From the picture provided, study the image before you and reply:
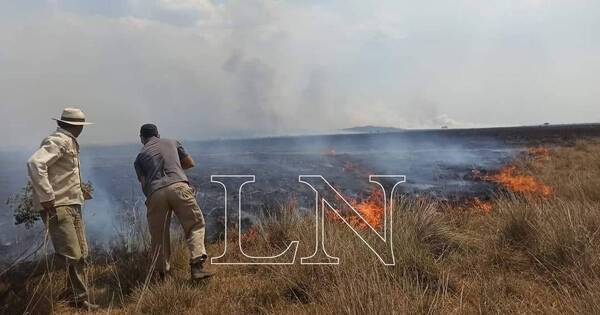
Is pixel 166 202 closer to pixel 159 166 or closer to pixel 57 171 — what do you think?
pixel 159 166

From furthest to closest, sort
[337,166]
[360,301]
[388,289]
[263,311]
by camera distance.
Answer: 1. [337,166]
2. [263,311]
3. [388,289]
4. [360,301]

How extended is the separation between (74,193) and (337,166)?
834 inches

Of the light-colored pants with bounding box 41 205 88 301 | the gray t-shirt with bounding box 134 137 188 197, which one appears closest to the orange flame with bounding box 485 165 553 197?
the gray t-shirt with bounding box 134 137 188 197

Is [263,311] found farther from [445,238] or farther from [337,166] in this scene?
[337,166]

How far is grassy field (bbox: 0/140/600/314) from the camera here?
3.93 m

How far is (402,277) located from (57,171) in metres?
3.66

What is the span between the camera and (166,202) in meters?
5.70

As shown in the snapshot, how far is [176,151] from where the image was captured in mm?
5953

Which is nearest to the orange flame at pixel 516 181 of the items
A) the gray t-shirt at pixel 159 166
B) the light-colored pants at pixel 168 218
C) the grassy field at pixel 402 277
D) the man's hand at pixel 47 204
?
the grassy field at pixel 402 277

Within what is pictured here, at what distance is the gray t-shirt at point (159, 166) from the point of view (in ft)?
18.8

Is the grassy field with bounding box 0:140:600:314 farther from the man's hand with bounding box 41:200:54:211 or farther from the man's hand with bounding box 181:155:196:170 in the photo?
the man's hand with bounding box 181:155:196:170

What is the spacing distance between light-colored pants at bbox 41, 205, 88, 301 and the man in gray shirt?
0.78 metres

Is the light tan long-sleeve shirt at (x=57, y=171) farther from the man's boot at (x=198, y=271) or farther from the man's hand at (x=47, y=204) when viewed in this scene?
the man's boot at (x=198, y=271)

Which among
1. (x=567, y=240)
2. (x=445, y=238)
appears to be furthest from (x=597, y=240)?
(x=445, y=238)
